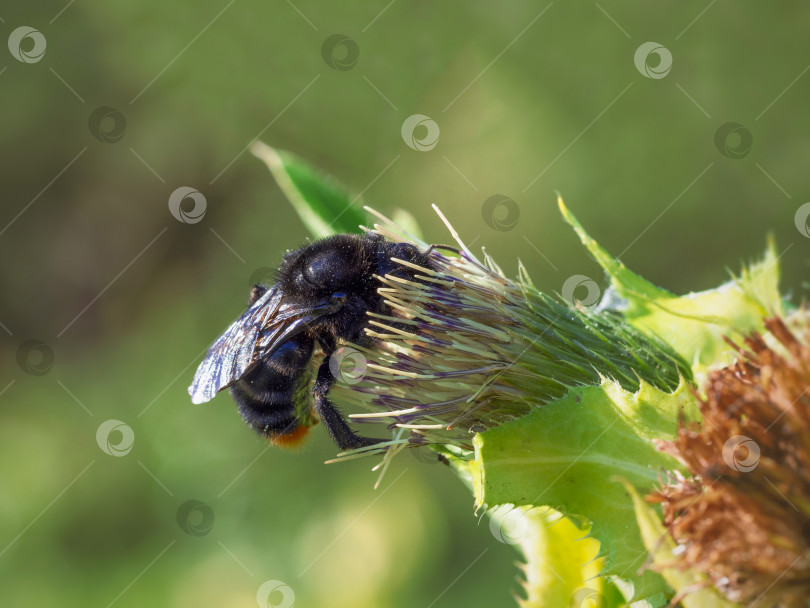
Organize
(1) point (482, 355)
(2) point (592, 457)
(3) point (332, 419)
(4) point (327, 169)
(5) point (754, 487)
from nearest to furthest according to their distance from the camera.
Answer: (5) point (754, 487) → (2) point (592, 457) → (1) point (482, 355) → (3) point (332, 419) → (4) point (327, 169)

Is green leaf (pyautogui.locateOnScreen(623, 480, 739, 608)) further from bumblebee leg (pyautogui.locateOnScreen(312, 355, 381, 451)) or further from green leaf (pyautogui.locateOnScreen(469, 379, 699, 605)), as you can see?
bumblebee leg (pyautogui.locateOnScreen(312, 355, 381, 451))

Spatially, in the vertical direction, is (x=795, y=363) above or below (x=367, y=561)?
above

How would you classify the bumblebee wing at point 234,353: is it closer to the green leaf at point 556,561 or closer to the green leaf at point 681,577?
the green leaf at point 556,561

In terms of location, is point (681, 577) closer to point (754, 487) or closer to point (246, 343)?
point (754, 487)

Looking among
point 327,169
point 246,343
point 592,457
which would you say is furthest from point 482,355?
point 327,169

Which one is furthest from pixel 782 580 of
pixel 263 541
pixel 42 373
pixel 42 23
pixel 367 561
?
pixel 42 23

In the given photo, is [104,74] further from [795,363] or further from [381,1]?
[795,363]
